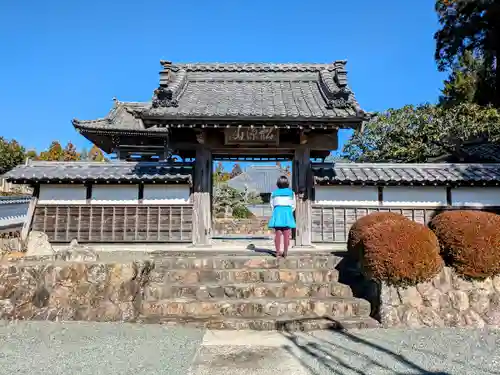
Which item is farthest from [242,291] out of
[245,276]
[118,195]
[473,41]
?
[473,41]

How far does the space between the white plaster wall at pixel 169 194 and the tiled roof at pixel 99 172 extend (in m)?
0.29

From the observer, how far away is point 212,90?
10203 millimetres

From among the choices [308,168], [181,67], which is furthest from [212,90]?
[308,168]

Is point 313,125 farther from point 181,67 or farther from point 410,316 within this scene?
point 181,67

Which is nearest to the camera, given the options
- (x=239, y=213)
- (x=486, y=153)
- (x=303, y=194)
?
(x=303, y=194)

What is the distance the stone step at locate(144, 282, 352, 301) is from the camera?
550 centimetres

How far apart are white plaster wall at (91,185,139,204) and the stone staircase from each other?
301 cm

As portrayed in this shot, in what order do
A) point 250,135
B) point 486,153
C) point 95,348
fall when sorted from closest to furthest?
point 95,348
point 250,135
point 486,153

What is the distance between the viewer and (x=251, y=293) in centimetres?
555

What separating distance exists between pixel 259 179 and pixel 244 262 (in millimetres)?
36959

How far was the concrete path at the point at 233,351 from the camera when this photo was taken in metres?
3.47

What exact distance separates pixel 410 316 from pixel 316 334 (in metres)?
1.58

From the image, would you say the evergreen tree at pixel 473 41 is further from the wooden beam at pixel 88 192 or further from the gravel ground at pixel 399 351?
the wooden beam at pixel 88 192

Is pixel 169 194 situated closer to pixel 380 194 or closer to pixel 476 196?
pixel 380 194
